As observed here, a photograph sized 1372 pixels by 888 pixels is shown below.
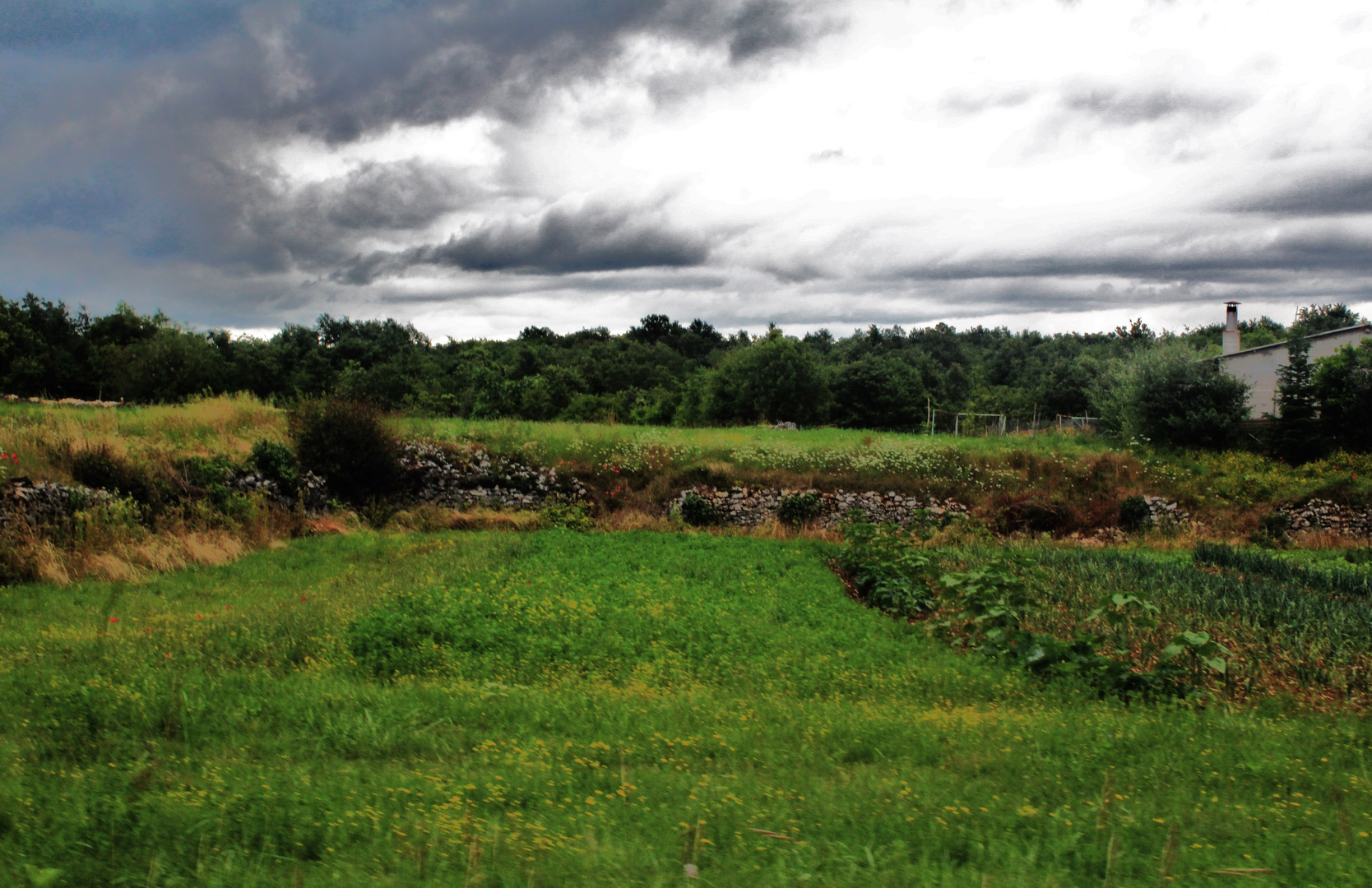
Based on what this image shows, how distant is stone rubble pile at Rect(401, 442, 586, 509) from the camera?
66.3 ft

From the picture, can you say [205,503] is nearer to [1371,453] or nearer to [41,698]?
[41,698]

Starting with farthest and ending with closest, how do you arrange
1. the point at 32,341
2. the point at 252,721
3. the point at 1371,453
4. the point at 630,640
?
the point at 32,341 < the point at 1371,453 < the point at 630,640 < the point at 252,721

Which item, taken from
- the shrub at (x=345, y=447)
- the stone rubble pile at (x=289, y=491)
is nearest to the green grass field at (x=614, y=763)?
the stone rubble pile at (x=289, y=491)

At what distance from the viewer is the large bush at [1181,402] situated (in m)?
25.9

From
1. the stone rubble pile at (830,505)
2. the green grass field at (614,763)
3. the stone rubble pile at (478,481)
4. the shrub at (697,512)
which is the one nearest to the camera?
the green grass field at (614,763)

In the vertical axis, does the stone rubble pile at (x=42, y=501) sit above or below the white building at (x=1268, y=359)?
below

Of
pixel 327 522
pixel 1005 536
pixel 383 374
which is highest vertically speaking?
pixel 383 374

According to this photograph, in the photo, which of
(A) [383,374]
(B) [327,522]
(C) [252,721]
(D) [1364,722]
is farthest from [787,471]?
(A) [383,374]

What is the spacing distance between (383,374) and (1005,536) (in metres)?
45.5

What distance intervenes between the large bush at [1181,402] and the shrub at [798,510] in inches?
564

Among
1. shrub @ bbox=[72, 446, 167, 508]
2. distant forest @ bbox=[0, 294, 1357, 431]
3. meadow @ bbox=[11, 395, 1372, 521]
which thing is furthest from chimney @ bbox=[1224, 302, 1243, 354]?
shrub @ bbox=[72, 446, 167, 508]

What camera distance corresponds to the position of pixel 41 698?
5449 mm

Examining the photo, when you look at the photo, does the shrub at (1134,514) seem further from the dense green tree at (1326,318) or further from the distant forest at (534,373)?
the dense green tree at (1326,318)

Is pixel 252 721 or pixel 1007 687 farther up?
pixel 252 721
